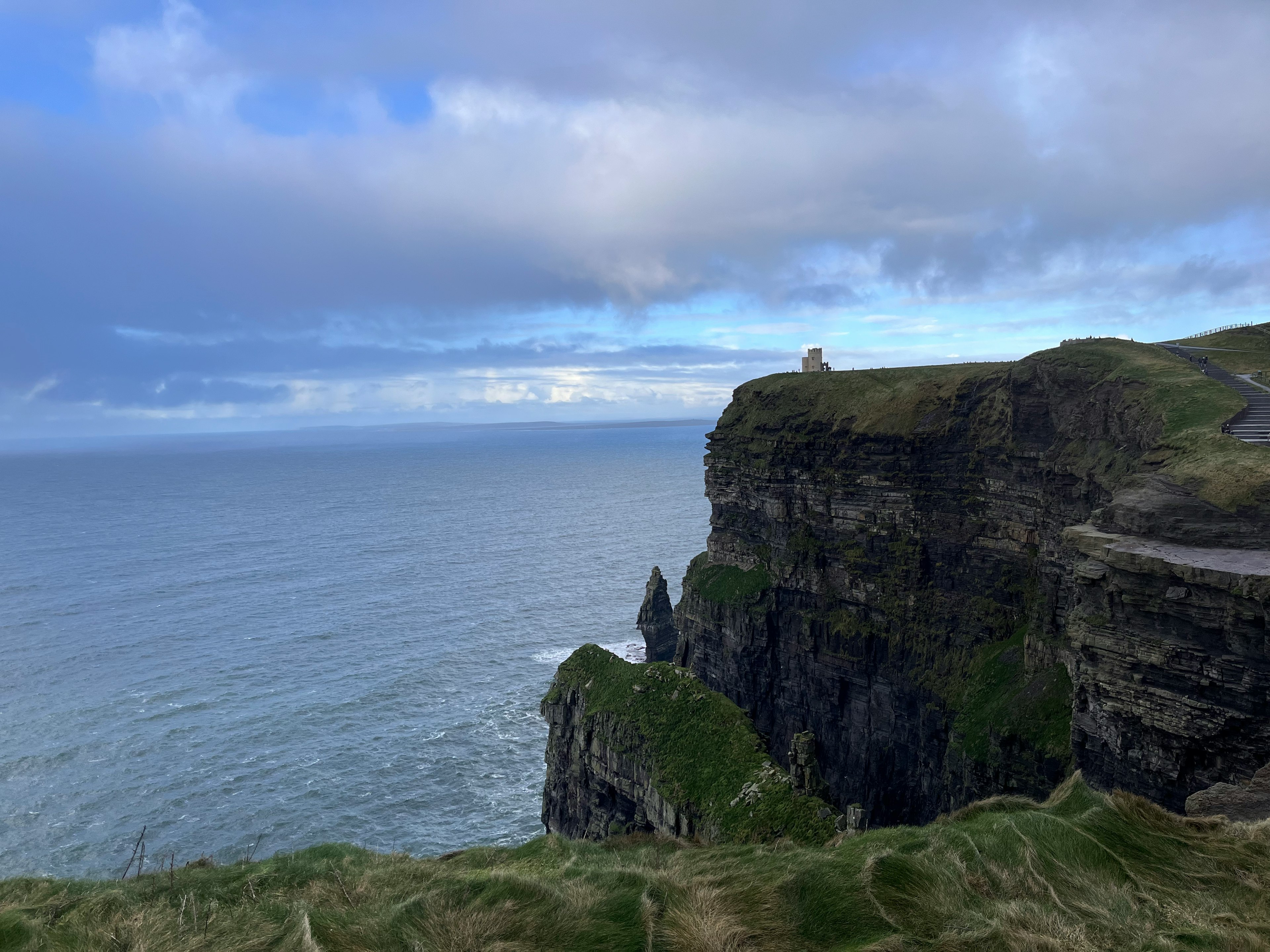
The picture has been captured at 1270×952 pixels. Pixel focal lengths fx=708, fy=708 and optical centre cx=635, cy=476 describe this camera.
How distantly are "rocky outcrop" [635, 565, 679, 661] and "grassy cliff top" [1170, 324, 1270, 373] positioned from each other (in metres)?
49.4

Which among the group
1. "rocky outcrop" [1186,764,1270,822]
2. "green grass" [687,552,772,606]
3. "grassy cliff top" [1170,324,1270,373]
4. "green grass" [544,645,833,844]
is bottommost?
"green grass" [544,645,833,844]

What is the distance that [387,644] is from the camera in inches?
3071

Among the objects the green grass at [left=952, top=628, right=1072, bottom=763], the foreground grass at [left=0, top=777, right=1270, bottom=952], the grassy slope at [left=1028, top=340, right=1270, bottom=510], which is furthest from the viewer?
the green grass at [left=952, top=628, right=1072, bottom=763]

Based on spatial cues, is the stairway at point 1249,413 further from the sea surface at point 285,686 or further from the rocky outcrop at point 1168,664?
the sea surface at point 285,686

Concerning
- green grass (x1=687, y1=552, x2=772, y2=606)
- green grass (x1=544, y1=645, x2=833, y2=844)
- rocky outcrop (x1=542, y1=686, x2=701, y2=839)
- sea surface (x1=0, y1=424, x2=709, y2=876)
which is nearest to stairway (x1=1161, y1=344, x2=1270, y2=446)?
green grass (x1=544, y1=645, x2=833, y2=844)

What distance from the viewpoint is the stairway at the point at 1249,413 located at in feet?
88.0

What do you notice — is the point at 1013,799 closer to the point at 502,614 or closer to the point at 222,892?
the point at 222,892

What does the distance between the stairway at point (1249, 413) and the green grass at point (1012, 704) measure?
1285 centimetres

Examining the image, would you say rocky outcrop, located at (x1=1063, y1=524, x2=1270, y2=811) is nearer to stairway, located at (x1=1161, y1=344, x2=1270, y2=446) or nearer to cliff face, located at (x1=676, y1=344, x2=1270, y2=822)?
cliff face, located at (x1=676, y1=344, x2=1270, y2=822)

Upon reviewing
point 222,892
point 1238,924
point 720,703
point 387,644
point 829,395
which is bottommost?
point 387,644

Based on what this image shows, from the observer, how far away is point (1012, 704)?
116 ft

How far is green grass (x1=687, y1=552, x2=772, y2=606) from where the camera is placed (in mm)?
57031

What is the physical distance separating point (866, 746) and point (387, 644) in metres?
52.6

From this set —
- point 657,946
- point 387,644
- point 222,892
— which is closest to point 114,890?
point 222,892
